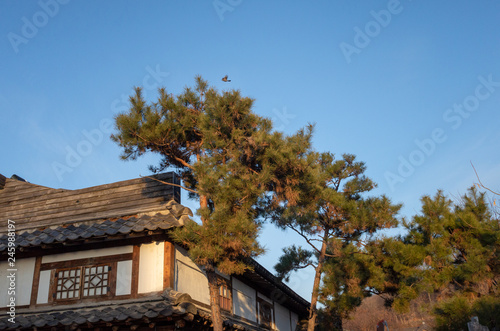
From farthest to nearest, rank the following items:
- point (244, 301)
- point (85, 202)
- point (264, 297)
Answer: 1. point (264, 297)
2. point (244, 301)
3. point (85, 202)

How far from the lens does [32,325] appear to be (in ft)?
27.4

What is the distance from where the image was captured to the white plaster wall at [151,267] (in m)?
9.16

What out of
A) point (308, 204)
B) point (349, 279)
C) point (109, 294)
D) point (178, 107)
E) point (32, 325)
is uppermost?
point (178, 107)

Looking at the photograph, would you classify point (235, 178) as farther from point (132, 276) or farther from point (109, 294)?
point (109, 294)

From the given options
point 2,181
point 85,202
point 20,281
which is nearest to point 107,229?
point 20,281

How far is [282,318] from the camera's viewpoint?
17156 millimetres

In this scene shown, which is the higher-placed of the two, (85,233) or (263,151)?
(263,151)

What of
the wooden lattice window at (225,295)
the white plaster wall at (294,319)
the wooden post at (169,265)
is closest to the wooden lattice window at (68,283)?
the wooden post at (169,265)

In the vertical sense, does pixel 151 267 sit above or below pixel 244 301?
above

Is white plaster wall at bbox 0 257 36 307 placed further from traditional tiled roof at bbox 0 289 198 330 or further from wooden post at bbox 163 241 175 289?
wooden post at bbox 163 241 175 289

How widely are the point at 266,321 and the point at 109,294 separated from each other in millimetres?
7486

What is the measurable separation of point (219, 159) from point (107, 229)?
3018 millimetres

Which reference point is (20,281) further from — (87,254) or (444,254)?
(444,254)

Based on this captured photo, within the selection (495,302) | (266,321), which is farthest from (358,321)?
(495,302)
